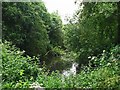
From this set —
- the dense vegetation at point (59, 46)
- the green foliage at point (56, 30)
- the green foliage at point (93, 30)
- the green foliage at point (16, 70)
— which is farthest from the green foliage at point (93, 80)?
the green foliage at point (56, 30)

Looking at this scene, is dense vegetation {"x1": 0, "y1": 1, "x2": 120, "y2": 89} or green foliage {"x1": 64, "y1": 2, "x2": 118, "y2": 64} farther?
green foliage {"x1": 64, "y1": 2, "x2": 118, "y2": 64}

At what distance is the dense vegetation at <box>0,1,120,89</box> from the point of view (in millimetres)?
4051

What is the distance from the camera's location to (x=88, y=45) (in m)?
6.91

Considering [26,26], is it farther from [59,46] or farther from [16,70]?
[16,70]

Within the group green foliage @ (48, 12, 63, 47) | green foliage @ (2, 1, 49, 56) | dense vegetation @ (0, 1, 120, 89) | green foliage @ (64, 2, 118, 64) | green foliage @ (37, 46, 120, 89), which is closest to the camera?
green foliage @ (37, 46, 120, 89)

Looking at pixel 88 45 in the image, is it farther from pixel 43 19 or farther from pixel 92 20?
pixel 43 19

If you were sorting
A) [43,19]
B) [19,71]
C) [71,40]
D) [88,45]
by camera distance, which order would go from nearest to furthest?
1. [19,71]
2. [88,45]
3. [71,40]
4. [43,19]

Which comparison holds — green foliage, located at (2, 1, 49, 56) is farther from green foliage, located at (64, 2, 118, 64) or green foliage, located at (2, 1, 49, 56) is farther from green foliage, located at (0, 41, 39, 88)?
green foliage, located at (0, 41, 39, 88)

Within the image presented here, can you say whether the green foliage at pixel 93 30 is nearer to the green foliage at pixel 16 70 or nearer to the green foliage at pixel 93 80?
the green foliage at pixel 93 80

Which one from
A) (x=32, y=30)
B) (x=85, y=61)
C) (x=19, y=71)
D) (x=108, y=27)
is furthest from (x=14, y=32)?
(x=19, y=71)

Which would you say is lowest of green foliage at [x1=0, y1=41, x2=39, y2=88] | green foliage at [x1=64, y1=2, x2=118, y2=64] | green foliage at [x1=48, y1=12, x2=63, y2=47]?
green foliage at [x1=0, y1=41, x2=39, y2=88]

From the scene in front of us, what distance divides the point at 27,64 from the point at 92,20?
214 cm

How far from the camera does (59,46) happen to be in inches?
407

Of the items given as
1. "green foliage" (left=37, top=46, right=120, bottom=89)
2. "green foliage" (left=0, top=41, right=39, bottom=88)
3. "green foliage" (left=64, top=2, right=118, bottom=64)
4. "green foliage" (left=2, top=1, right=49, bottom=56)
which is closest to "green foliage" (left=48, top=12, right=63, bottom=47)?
"green foliage" (left=2, top=1, right=49, bottom=56)
